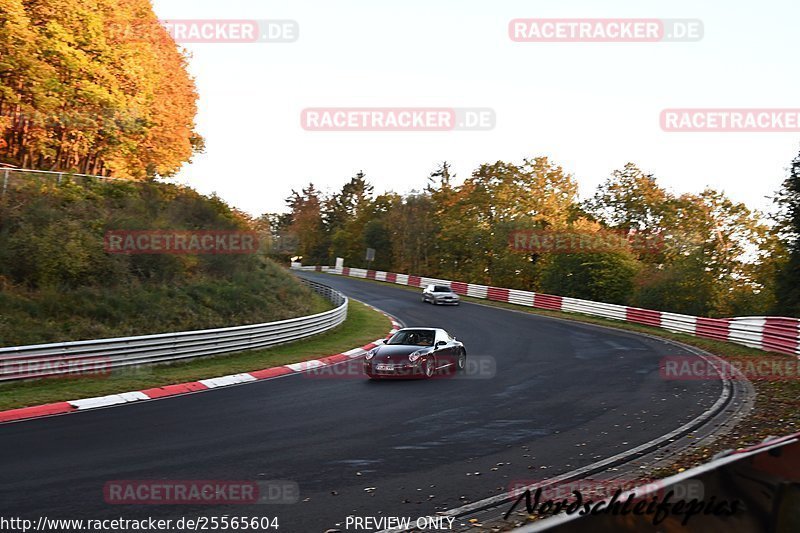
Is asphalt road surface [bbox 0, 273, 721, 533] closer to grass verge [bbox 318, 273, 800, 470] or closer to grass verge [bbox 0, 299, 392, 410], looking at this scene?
grass verge [bbox 318, 273, 800, 470]

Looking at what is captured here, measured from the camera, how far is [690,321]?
28828 millimetres

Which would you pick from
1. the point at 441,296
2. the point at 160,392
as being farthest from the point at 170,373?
the point at 441,296

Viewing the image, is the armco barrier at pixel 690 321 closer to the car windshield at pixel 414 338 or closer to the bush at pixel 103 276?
the car windshield at pixel 414 338

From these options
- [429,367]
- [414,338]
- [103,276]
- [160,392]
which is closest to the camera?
[160,392]

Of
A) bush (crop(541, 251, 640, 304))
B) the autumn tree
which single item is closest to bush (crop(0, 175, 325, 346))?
the autumn tree

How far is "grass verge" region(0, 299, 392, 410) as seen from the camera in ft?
39.7

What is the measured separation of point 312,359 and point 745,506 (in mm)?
15198

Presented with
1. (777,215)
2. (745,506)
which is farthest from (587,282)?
(745,506)

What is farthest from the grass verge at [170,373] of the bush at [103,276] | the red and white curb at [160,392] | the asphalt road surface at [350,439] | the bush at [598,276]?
the bush at [598,276]

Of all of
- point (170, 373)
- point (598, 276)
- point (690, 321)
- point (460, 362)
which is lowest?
point (170, 373)

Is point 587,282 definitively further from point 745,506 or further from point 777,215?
point 745,506

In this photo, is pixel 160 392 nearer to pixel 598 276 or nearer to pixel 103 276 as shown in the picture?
pixel 103 276

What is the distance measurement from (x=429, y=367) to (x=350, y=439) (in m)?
6.40

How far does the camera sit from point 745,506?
3916 mm
